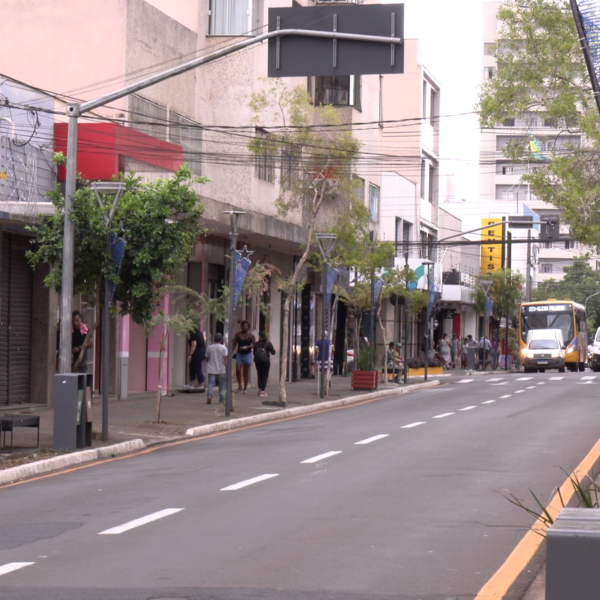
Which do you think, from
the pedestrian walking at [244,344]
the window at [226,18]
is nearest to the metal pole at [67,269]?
the pedestrian walking at [244,344]

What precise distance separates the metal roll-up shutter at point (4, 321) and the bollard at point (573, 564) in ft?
65.5

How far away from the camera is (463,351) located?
212ft

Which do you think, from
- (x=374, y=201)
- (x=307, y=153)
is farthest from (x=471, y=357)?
(x=307, y=153)

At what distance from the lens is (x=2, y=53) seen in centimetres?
2708

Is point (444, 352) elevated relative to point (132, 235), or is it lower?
lower

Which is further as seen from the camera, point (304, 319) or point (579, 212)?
point (304, 319)

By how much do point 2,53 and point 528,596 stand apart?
22650 mm

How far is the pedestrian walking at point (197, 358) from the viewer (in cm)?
3042

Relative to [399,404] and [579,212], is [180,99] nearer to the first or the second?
[399,404]

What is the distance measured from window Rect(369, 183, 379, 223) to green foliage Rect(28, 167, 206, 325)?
29162 millimetres

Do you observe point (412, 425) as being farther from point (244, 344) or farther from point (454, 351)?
point (454, 351)

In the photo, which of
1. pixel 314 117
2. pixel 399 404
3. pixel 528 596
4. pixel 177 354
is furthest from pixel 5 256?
pixel 528 596

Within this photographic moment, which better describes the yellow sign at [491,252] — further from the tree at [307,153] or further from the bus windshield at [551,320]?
the tree at [307,153]

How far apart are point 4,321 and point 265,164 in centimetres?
1226
